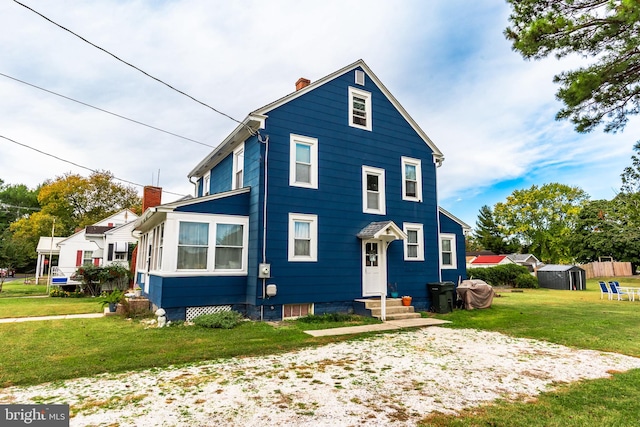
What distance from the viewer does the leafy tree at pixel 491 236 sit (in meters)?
54.9

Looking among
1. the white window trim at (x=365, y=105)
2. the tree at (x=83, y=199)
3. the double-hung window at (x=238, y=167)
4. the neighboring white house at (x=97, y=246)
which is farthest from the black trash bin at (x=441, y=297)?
the tree at (x=83, y=199)

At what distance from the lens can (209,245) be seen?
10.2m

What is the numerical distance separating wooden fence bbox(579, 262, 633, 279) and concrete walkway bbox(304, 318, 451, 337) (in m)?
34.3

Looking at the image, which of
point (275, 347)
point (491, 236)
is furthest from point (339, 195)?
point (491, 236)

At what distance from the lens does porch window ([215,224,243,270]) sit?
34.1 ft

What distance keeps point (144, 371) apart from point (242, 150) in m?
8.08

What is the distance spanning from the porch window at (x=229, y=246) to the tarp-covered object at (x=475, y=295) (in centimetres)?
898

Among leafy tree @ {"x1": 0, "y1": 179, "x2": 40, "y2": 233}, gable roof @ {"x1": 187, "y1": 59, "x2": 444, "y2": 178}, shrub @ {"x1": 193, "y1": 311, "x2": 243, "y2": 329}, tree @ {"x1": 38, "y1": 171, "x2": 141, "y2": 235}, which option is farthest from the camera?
leafy tree @ {"x1": 0, "y1": 179, "x2": 40, "y2": 233}

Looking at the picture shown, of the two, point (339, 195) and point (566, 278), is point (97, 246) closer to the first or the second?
point (339, 195)

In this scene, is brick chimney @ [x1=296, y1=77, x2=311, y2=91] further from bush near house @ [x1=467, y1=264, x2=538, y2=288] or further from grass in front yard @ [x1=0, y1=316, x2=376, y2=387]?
bush near house @ [x1=467, y1=264, x2=538, y2=288]

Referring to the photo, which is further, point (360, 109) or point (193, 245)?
point (360, 109)

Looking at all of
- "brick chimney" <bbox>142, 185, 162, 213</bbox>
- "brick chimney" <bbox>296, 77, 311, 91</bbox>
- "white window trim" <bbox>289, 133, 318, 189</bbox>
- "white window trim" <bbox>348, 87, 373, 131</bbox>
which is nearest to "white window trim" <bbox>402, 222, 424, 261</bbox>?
"white window trim" <bbox>348, 87, 373, 131</bbox>

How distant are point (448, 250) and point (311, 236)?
7074 mm

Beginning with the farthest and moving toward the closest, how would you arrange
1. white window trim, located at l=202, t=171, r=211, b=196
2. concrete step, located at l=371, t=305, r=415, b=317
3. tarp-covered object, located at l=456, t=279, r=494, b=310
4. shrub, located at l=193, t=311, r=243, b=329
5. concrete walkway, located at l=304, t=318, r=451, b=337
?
white window trim, located at l=202, t=171, r=211, b=196 < tarp-covered object, located at l=456, t=279, r=494, b=310 < concrete step, located at l=371, t=305, r=415, b=317 < shrub, located at l=193, t=311, r=243, b=329 < concrete walkway, located at l=304, t=318, r=451, b=337
